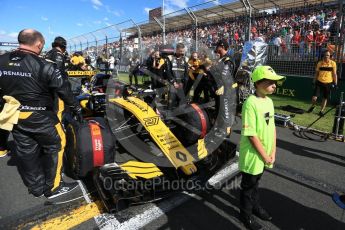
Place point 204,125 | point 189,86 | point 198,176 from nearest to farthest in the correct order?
point 198,176 → point 204,125 → point 189,86

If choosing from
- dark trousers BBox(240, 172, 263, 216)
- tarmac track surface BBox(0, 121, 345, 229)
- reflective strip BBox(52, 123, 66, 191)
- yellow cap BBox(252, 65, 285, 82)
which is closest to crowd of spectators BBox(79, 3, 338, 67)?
tarmac track surface BBox(0, 121, 345, 229)

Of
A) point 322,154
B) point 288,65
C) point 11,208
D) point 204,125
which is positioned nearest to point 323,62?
point 288,65

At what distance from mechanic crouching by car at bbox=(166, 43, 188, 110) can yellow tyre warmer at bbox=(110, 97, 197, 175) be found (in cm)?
77

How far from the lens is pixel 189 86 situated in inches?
246

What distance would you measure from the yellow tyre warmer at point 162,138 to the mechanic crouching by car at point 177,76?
0.77 m

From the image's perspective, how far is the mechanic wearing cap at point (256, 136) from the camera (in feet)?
7.96

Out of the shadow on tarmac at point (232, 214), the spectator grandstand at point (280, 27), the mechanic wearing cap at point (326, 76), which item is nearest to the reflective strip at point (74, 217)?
the shadow on tarmac at point (232, 214)

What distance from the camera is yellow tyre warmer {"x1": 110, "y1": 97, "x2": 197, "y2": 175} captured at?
3.50 m

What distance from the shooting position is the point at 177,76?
639cm

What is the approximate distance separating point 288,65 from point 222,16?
4147 millimetres

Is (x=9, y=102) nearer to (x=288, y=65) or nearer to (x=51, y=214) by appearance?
(x=51, y=214)

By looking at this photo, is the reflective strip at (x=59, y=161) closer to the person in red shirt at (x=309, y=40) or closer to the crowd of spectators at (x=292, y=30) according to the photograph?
the crowd of spectators at (x=292, y=30)

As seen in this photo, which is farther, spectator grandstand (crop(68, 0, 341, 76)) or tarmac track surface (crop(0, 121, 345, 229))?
spectator grandstand (crop(68, 0, 341, 76))

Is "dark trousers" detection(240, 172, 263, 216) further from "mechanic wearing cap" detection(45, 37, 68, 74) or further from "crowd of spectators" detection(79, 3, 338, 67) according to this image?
"crowd of spectators" detection(79, 3, 338, 67)
